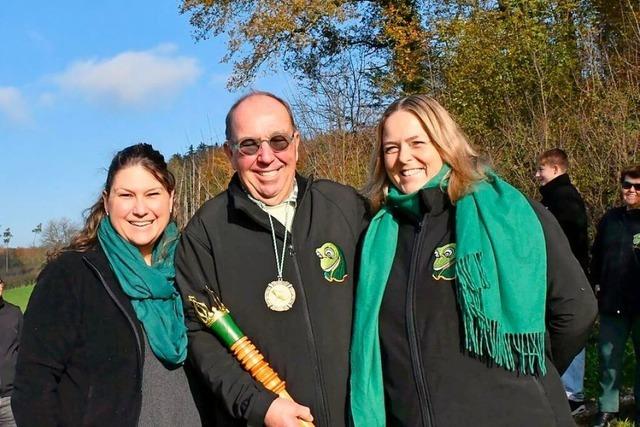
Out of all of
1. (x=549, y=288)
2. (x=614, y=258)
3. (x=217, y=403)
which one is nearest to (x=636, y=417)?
(x=614, y=258)

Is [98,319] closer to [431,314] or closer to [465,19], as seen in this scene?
[431,314]

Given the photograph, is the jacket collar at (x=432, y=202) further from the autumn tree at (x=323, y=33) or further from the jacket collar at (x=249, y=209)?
the autumn tree at (x=323, y=33)

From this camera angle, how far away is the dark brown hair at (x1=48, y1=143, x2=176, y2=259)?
9.13 feet

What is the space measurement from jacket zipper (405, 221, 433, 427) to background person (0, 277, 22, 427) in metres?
4.13

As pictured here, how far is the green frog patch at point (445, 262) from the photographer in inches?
99.7

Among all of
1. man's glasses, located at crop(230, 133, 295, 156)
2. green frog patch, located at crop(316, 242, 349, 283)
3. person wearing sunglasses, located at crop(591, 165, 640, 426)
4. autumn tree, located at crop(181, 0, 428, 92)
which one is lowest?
person wearing sunglasses, located at crop(591, 165, 640, 426)

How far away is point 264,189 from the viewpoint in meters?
2.79

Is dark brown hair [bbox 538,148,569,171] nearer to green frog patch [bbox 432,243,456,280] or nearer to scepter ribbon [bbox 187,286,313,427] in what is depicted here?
green frog patch [bbox 432,243,456,280]

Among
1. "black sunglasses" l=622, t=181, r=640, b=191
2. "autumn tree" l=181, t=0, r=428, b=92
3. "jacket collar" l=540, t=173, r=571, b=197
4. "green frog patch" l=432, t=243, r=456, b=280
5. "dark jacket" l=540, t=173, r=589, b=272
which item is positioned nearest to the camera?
"green frog patch" l=432, t=243, r=456, b=280

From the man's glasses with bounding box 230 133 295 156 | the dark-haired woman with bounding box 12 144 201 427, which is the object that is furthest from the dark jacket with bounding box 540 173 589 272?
the dark-haired woman with bounding box 12 144 201 427

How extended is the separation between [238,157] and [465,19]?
Answer: 13318 millimetres

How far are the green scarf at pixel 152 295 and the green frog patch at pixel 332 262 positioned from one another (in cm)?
58

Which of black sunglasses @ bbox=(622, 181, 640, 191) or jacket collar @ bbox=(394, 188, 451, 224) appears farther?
black sunglasses @ bbox=(622, 181, 640, 191)

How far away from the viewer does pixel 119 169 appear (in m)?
2.80
